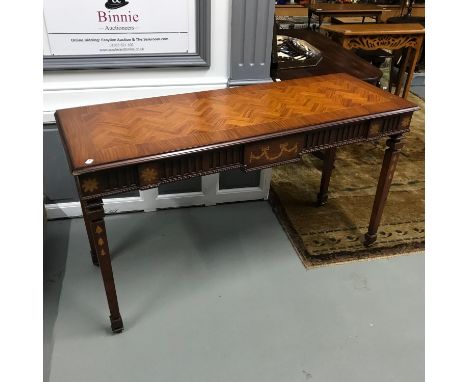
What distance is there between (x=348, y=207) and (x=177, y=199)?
1130 millimetres

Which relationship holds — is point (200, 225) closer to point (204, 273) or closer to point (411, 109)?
point (204, 273)

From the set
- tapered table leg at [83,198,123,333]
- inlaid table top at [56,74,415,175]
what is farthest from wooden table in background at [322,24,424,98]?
tapered table leg at [83,198,123,333]

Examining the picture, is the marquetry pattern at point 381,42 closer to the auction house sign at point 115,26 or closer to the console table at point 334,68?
the console table at point 334,68

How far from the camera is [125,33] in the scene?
6.59 ft

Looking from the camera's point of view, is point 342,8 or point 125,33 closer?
point 125,33

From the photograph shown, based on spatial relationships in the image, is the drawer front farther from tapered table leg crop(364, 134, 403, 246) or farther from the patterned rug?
the patterned rug

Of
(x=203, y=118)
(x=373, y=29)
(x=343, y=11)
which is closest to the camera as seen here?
(x=203, y=118)

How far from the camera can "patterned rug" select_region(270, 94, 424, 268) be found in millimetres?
2309

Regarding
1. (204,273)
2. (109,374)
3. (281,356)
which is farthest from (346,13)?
(109,374)

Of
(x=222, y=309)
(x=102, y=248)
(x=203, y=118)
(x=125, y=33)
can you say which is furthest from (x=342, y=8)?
(x=102, y=248)

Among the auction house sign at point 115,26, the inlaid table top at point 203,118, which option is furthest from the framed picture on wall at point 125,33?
the inlaid table top at point 203,118

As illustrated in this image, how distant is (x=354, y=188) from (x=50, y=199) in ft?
6.60

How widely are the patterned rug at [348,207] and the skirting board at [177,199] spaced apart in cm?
17

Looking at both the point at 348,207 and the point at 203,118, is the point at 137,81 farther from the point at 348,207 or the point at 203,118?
the point at 348,207
